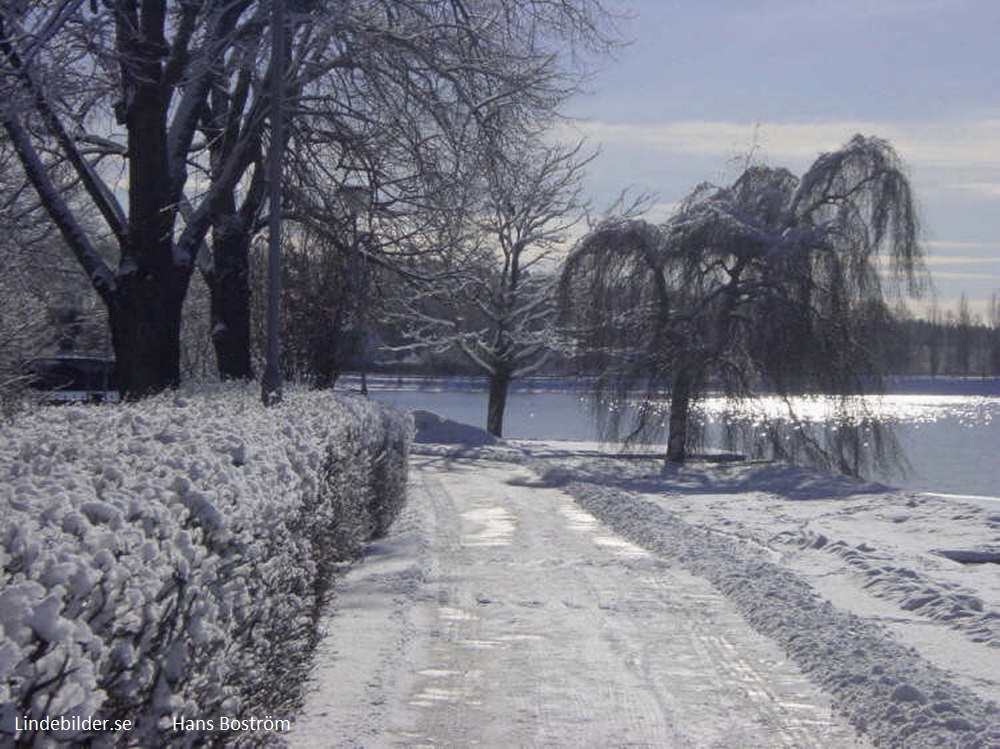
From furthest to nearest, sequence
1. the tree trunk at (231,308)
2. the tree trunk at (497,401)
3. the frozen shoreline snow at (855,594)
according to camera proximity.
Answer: the tree trunk at (497,401) < the tree trunk at (231,308) < the frozen shoreline snow at (855,594)

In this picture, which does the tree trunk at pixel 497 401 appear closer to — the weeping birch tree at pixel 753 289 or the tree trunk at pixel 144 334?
the weeping birch tree at pixel 753 289

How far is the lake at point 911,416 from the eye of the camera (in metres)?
29.7

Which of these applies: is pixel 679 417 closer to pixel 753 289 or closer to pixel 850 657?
pixel 753 289

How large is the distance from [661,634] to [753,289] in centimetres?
2029

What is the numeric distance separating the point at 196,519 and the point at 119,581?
115cm

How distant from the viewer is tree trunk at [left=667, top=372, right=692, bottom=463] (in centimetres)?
2880

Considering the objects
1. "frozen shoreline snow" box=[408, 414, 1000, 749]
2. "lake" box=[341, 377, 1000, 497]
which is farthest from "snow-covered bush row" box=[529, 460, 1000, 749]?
"lake" box=[341, 377, 1000, 497]

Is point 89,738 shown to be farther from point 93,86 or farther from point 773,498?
point 773,498

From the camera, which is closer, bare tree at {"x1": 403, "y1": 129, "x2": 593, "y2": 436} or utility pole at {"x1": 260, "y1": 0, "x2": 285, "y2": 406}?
utility pole at {"x1": 260, "y1": 0, "x2": 285, "y2": 406}

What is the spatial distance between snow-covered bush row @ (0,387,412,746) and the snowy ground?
95 cm

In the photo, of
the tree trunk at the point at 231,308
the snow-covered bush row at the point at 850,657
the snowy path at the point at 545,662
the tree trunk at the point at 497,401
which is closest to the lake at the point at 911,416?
the tree trunk at the point at 497,401

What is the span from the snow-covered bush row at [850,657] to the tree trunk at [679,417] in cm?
1390

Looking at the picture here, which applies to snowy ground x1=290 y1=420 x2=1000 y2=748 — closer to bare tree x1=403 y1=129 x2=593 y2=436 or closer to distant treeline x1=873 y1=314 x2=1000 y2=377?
bare tree x1=403 y1=129 x2=593 y2=436

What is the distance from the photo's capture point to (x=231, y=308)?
2089 cm
